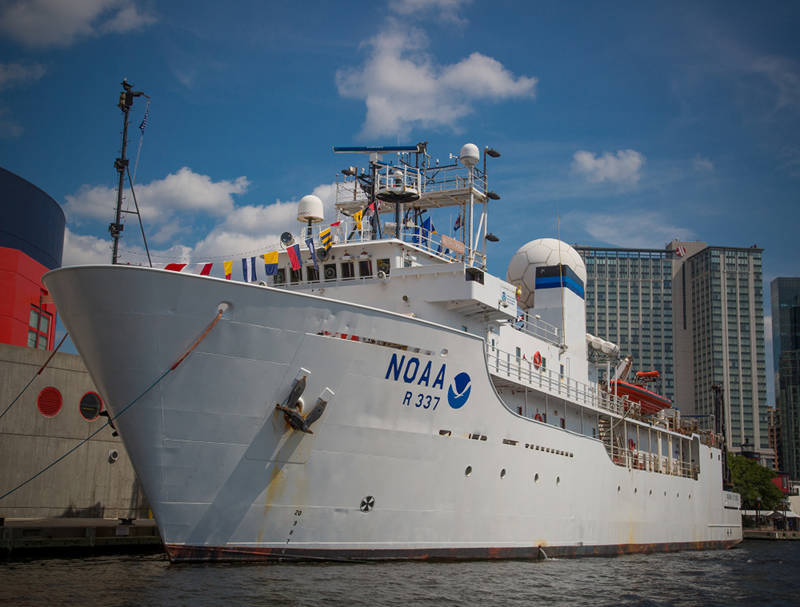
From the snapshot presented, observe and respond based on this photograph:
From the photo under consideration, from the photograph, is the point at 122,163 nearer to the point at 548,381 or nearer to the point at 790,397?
the point at 548,381

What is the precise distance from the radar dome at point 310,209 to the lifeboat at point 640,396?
45.0 ft

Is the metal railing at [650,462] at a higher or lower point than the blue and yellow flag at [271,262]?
lower

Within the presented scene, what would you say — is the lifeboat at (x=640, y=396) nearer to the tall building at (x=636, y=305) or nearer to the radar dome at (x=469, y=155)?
the radar dome at (x=469, y=155)

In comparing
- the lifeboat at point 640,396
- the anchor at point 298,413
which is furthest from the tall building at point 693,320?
the anchor at point 298,413

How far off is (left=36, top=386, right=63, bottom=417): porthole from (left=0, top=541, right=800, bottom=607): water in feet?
17.8

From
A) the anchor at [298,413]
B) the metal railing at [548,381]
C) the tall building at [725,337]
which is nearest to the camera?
the anchor at [298,413]

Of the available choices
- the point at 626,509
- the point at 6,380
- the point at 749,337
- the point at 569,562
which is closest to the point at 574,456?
the point at 569,562

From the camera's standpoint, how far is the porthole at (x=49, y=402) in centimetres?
2088

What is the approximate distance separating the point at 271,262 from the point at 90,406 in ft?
23.2

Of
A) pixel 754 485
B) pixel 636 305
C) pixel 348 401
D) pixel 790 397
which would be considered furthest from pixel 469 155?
pixel 790 397

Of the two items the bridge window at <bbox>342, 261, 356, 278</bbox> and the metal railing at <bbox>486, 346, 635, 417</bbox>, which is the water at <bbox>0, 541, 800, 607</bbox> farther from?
the bridge window at <bbox>342, 261, 356, 278</bbox>

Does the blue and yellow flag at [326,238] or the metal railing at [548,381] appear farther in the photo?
the metal railing at [548,381]

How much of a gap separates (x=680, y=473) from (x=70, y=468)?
23955 millimetres

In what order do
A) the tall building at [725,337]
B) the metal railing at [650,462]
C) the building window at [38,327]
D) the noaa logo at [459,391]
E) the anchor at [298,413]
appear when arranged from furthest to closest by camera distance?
the tall building at [725,337], the building window at [38,327], the metal railing at [650,462], the noaa logo at [459,391], the anchor at [298,413]
